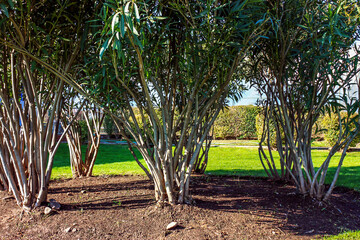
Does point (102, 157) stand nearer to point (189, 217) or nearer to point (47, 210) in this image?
point (47, 210)

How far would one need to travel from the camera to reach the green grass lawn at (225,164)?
584cm

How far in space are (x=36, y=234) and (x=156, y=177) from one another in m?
1.28

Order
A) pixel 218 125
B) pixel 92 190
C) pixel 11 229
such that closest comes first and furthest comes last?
pixel 11 229 < pixel 92 190 < pixel 218 125

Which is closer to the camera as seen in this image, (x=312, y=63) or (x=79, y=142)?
(x=312, y=63)

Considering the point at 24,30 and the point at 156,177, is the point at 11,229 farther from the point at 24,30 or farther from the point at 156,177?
the point at 24,30

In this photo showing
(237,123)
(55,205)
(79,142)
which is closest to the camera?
(55,205)

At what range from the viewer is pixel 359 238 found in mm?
2562

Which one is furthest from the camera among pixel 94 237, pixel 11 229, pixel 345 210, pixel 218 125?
pixel 218 125

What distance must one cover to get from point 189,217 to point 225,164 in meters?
5.15

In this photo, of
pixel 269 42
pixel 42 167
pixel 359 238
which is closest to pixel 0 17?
pixel 42 167

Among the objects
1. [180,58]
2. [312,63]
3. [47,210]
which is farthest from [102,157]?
[312,63]

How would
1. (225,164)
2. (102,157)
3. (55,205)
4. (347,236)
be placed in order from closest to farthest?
(347,236) → (55,205) → (225,164) → (102,157)

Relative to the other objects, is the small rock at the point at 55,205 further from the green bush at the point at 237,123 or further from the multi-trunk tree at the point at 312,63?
the green bush at the point at 237,123

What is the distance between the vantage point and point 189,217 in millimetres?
2854
